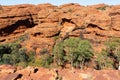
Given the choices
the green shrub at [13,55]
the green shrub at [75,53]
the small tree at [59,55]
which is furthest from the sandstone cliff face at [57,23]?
the green shrub at [75,53]

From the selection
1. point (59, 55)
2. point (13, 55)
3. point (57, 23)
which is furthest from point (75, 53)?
point (57, 23)

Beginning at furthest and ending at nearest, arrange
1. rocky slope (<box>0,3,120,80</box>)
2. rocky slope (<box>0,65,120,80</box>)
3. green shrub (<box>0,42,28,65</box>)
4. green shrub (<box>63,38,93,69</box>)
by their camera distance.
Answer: rocky slope (<box>0,3,120,80</box>) < green shrub (<box>0,42,28,65</box>) < green shrub (<box>63,38,93,69</box>) < rocky slope (<box>0,65,120,80</box>)

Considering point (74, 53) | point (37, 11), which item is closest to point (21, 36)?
point (37, 11)

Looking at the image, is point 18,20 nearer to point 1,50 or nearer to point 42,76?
point 1,50

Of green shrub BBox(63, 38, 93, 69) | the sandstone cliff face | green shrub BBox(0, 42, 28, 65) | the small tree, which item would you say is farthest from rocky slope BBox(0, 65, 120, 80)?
the sandstone cliff face

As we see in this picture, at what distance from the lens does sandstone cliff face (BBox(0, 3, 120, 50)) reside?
80188 millimetres

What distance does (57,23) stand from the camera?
91312mm

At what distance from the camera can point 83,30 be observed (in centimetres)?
8244

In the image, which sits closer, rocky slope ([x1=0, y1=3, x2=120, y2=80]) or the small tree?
the small tree

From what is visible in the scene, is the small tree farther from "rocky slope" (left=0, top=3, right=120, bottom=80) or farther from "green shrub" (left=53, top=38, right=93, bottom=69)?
"rocky slope" (left=0, top=3, right=120, bottom=80)

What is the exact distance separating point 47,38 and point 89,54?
27.8 meters

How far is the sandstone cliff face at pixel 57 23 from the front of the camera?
8019 cm

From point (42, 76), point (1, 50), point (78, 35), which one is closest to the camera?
point (42, 76)

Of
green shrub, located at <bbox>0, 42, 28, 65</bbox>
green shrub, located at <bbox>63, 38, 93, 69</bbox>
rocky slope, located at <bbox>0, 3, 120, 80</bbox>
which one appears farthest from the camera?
rocky slope, located at <bbox>0, 3, 120, 80</bbox>
